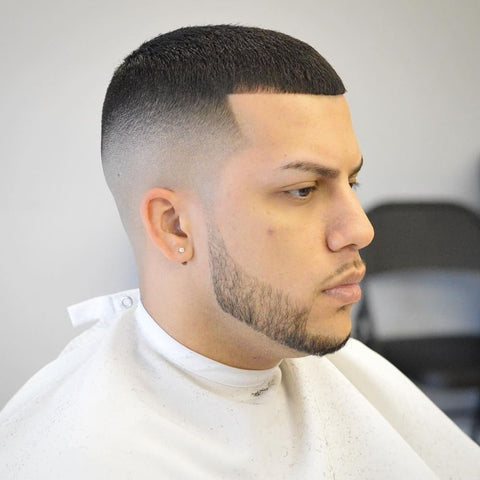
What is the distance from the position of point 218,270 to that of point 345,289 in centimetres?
22

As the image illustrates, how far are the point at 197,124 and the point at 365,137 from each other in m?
1.56

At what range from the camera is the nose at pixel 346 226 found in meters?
0.89

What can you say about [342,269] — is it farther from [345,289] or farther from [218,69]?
[218,69]

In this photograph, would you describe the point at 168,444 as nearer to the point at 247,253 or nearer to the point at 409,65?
the point at 247,253

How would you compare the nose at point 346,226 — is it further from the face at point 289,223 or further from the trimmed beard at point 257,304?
the trimmed beard at point 257,304

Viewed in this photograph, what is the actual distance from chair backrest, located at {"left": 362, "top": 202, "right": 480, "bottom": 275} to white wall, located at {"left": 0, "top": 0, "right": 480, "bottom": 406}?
0.19m

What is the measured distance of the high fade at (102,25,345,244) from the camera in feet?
2.93

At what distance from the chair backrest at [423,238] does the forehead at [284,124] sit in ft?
4.74

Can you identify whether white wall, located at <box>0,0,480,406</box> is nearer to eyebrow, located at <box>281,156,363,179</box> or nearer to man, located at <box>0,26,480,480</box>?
man, located at <box>0,26,480,480</box>

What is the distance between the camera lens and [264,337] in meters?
0.95

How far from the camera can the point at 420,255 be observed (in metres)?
2.31

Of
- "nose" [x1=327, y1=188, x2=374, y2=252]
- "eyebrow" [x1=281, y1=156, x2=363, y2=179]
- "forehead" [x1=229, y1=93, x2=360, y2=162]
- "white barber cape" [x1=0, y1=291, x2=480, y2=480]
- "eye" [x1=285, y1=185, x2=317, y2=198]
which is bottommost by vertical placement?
"white barber cape" [x1=0, y1=291, x2=480, y2=480]

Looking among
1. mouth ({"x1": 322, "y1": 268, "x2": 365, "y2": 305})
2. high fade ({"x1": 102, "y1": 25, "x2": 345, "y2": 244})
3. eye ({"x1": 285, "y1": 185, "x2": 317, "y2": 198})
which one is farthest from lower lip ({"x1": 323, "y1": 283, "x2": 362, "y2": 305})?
high fade ({"x1": 102, "y1": 25, "x2": 345, "y2": 244})

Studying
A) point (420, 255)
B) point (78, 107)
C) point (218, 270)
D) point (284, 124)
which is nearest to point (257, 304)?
point (218, 270)
